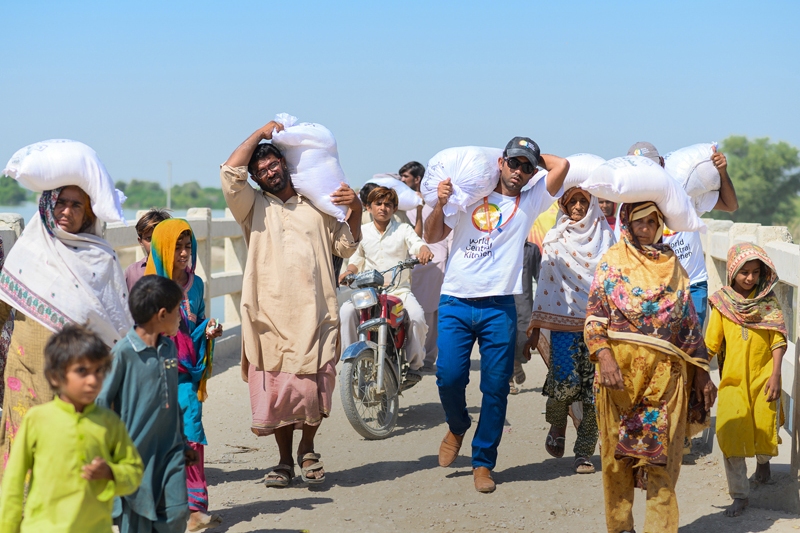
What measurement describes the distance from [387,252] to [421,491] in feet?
9.68

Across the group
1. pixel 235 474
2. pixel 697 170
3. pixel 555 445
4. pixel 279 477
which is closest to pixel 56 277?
pixel 279 477

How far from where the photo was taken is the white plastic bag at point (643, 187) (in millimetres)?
4820

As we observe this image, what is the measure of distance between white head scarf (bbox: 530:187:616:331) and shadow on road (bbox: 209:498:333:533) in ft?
6.47

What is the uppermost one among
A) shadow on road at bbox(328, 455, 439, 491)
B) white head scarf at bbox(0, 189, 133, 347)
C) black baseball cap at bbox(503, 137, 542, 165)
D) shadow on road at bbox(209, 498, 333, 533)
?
black baseball cap at bbox(503, 137, 542, 165)

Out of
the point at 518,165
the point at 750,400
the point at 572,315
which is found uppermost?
the point at 518,165

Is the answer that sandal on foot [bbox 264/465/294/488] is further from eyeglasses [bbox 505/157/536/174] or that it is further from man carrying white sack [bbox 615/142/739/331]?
man carrying white sack [bbox 615/142/739/331]

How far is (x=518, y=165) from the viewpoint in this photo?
6184 millimetres

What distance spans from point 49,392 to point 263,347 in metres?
1.81

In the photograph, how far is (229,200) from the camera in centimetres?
611

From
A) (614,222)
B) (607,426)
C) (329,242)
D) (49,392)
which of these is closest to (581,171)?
(614,222)

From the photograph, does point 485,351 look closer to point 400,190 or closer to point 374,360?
point 374,360

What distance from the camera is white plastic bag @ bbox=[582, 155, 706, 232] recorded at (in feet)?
15.8

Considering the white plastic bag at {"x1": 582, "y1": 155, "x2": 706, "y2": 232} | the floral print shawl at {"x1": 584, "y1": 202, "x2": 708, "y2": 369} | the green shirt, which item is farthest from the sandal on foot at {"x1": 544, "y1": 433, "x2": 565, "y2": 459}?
the green shirt

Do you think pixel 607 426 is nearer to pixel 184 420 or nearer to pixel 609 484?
pixel 609 484
